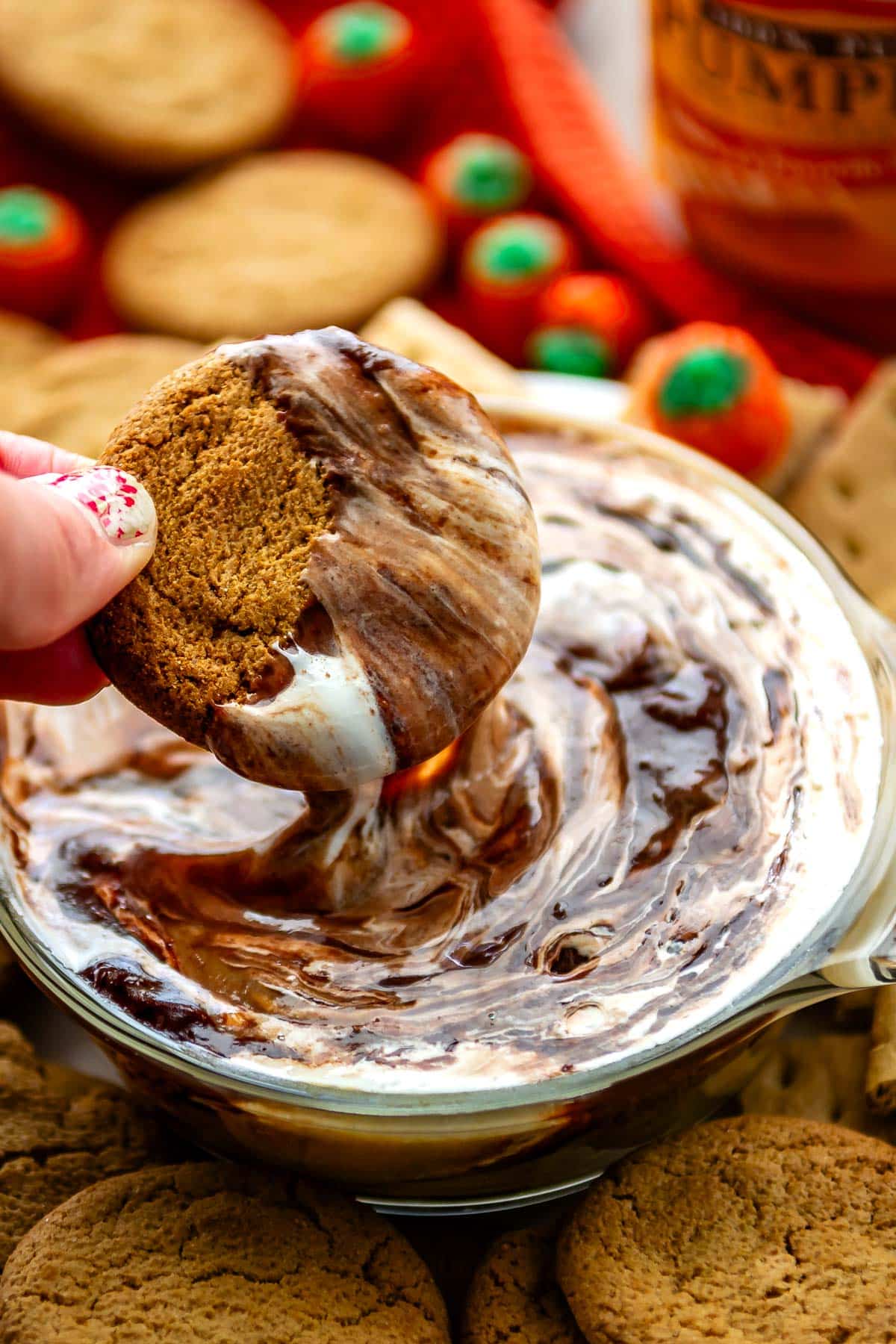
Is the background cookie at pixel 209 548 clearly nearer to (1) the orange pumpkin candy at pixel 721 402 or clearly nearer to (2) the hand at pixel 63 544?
(2) the hand at pixel 63 544

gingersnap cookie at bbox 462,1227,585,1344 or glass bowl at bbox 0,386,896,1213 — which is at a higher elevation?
glass bowl at bbox 0,386,896,1213

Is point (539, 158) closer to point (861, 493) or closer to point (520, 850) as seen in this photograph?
point (861, 493)

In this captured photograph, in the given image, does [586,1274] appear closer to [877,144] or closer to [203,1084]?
[203,1084]

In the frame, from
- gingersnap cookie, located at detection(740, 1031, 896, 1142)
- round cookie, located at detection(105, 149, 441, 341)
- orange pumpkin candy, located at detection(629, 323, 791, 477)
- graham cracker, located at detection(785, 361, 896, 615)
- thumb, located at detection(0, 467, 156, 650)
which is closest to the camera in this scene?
thumb, located at detection(0, 467, 156, 650)

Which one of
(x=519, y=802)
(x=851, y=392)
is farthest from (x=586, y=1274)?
(x=851, y=392)

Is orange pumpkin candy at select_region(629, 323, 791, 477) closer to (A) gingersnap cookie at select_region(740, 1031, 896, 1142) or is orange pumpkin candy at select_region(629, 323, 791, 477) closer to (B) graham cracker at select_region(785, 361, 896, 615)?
(B) graham cracker at select_region(785, 361, 896, 615)

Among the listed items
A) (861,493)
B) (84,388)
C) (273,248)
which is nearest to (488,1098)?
(861,493)

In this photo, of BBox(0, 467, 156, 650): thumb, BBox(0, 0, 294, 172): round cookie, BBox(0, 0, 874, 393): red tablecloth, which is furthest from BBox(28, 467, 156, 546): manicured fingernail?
BBox(0, 0, 294, 172): round cookie
